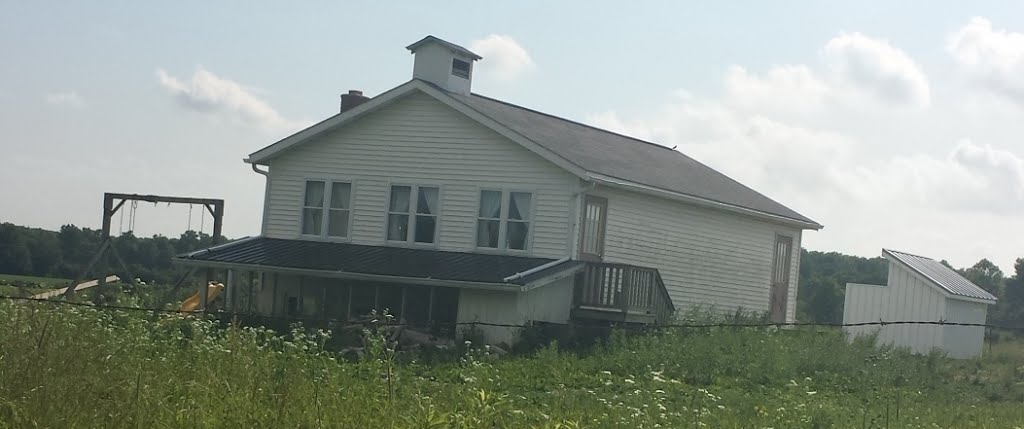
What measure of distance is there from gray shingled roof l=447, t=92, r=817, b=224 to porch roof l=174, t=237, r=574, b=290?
105 inches

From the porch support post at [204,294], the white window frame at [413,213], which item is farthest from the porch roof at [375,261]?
the porch support post at [204,294]

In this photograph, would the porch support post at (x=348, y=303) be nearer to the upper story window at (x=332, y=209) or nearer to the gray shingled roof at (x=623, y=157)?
the upper story window at (x=332, y=209)

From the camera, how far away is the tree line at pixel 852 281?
62281 millimetres

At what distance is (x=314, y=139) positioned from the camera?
105 feet

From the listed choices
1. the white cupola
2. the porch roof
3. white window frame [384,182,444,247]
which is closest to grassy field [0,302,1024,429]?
the porch roof

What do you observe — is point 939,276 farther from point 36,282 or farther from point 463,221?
point 36,282

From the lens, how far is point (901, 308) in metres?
35.8

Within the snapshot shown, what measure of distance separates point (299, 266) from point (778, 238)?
47.4 ft

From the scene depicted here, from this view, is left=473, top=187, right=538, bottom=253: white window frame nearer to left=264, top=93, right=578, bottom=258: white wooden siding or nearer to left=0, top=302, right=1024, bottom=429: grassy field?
left=264, top=93, right=578, bottom=258: white wooden siding

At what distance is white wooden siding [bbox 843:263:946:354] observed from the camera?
34406 millimetres

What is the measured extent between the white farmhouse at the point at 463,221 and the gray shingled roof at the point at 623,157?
0.12 m

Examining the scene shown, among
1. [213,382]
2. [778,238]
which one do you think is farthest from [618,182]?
[213,382]

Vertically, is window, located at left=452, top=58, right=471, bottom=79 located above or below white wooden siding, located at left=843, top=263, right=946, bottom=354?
above

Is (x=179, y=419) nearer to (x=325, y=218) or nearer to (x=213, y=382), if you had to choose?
(x=213, y=382)
